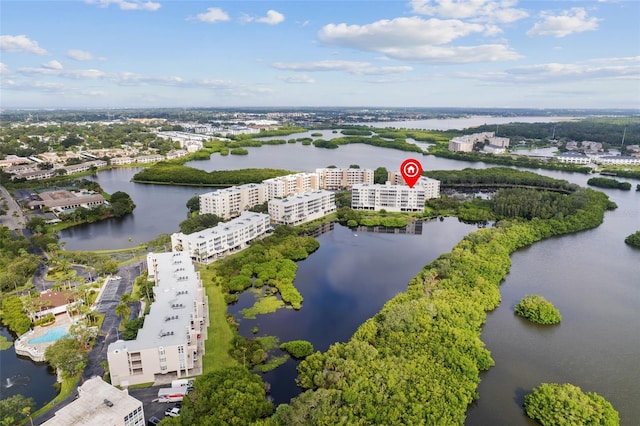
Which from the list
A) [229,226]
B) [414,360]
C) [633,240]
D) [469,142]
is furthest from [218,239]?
[469,142]

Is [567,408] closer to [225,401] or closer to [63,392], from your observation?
[225,401]

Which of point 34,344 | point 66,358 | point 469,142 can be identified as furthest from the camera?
point 469,142

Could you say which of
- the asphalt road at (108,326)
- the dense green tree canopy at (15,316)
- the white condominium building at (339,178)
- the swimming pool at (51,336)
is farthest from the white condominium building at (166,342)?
the white condominium building at (339,178)

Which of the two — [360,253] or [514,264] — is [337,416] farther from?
[514,264]

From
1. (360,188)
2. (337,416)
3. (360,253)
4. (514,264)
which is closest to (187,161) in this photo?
(360,188)

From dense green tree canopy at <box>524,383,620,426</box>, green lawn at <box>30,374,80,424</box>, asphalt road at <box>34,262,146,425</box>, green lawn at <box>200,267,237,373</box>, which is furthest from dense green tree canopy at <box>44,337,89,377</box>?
dense green tree canopy at <box>524,383,620,426</box>
